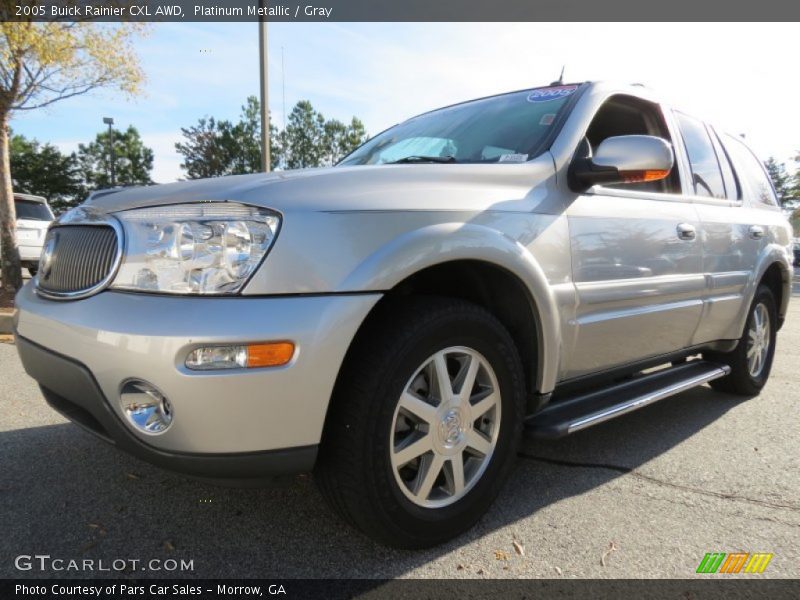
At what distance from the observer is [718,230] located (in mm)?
3330

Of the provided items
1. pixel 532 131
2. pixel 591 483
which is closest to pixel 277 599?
pixel 591 483

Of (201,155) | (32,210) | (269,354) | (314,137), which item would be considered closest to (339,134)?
(314,137)

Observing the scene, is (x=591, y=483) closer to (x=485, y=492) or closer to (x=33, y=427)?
(x=485, y=492)

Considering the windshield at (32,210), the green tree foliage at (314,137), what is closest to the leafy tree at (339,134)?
the green tree foliage at (314,137)

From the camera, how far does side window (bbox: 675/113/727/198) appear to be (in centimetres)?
338

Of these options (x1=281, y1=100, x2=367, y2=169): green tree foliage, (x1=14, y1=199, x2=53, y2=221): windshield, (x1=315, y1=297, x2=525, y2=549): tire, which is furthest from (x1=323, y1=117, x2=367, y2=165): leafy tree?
(x1=315, y1=297, x2=525, y2=549): tire

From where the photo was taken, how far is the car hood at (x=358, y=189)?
1.69m

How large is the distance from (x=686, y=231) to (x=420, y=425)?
198 cm

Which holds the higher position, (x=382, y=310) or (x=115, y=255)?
(x=115, y=255)

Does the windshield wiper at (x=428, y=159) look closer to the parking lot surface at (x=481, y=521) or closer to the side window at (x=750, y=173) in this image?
the parking lot surface at (x=481, y=521)

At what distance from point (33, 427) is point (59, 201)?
183 feet

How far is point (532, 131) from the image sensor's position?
2562mm

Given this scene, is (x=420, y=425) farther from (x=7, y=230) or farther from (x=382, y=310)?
(x=7, y=230)

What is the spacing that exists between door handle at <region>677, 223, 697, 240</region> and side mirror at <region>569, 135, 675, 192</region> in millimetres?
658
